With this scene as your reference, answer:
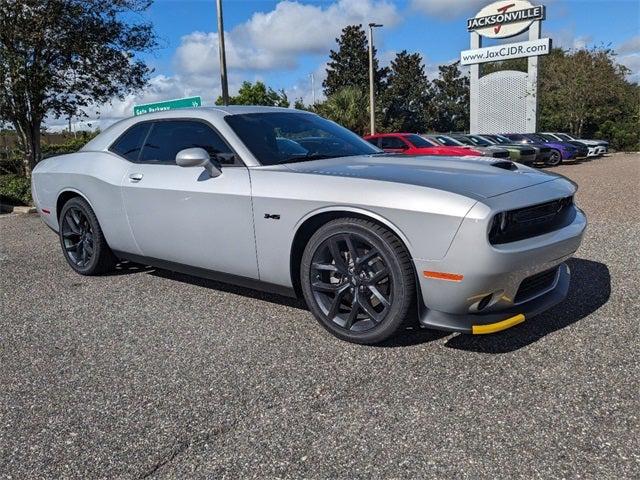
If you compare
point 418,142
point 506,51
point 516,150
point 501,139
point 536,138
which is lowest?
point 516,150

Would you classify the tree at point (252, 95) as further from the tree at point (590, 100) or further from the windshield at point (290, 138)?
the windshield at point (290, 138)

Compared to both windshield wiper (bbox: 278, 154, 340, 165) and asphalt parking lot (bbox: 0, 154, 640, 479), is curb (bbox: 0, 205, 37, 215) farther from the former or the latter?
windshield wiper (bbox: 278, 154, 340, 165)

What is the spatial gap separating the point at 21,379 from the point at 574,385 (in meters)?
2.93

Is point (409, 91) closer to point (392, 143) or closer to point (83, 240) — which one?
point (392, 143)

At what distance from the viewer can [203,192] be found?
3893 mm

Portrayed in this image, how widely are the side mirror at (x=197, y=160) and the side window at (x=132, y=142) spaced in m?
1.00

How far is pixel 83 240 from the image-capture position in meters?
5.20

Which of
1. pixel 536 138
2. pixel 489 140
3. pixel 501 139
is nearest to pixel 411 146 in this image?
pixel 489 140

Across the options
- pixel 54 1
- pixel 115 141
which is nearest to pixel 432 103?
pixel 54 1

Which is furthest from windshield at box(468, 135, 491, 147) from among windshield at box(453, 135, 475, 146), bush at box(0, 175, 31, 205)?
bush at box(0, 175, 31, 205)

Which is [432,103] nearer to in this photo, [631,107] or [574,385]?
[631,107]

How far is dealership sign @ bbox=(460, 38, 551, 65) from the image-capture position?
27703 millimetres

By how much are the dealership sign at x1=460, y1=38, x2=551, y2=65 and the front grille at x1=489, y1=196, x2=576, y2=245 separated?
27464mm

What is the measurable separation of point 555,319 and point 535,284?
0.52 m
